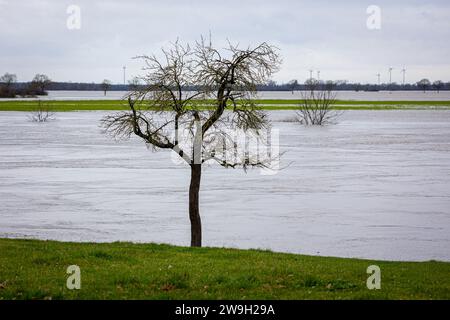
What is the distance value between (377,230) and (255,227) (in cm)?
402

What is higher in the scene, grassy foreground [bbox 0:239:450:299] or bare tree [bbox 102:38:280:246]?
bare tree [bbox 102:38:280:246]

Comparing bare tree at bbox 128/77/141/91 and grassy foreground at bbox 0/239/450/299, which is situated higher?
bare tree at bbox 128/77/141/91

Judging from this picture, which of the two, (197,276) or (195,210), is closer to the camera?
(197,276)

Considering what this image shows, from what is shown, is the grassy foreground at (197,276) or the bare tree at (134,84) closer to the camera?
the grassy foreground at (197,276)

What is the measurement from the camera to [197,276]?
12.2m

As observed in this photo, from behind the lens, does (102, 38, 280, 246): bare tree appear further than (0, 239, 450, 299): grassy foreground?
Yes

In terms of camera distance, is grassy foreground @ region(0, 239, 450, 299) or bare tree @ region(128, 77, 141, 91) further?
bare tree @ region(128, 77, 141, 91)

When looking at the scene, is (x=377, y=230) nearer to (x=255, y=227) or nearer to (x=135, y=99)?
(x=255, y=227)

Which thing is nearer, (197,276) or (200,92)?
A: (197,276)

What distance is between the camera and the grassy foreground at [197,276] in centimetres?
1090

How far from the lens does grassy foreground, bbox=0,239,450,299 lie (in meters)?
10.9

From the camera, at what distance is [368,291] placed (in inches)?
440

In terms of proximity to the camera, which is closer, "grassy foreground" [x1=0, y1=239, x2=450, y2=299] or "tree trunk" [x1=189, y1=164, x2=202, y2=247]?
"grassy foreground" [x1=0, y1=239, x2=450, y2=299]
